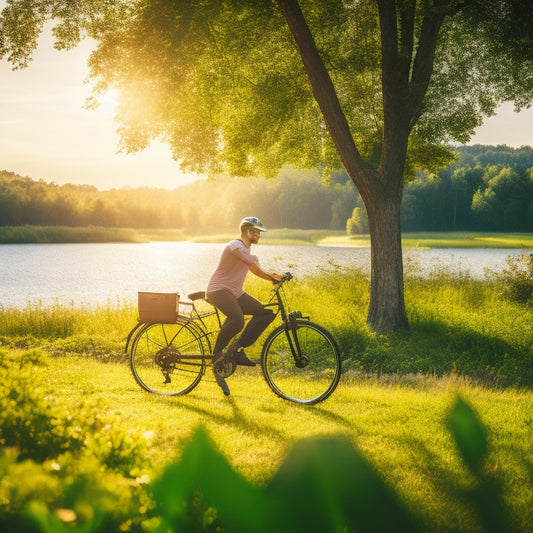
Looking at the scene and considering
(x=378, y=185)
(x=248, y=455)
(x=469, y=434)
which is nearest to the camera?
A: (x=248, y=455)

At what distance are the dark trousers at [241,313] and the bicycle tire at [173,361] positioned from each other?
0.55m

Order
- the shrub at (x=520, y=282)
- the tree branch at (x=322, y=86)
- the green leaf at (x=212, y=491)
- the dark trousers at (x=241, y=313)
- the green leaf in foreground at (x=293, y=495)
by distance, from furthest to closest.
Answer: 1. the shrub at (x=520, y=282)
2. the tree branch at (x=322, y=86)
3. the dark trousers at (x=241, y=313)
4. the green leaf in foreground at (x=293, y=495)
5. the green leaf at (x=212, y=491)

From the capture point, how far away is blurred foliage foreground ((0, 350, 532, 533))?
2777 millimetres

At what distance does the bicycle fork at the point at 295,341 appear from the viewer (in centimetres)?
611

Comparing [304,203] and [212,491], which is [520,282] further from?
[304,203]

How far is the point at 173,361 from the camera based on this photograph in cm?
666

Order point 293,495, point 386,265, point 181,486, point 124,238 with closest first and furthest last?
1. point 181,486
2. point 293,495
3. point 386,265
4. point 124,238

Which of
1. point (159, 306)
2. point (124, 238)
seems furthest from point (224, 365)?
point (124, 238)

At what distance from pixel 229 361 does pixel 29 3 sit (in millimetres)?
8636

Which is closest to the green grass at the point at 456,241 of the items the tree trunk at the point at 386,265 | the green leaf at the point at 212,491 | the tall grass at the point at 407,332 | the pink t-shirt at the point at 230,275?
the tall grass at the point at 407,332

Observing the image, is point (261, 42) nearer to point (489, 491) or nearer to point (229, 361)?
point (229, 361)

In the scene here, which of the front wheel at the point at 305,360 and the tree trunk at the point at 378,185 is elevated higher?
the tree trunk at the point at 378,185

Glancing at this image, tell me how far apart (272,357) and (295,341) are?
0.69m

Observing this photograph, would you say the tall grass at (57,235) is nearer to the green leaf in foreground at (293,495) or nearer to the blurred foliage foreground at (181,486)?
the blurred foliage foreground at (181,486)
